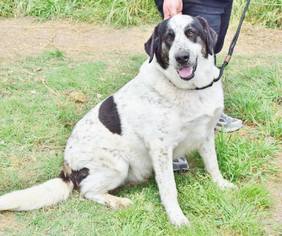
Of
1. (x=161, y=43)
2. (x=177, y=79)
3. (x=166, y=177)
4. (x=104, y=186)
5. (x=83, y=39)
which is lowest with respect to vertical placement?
(x=83, y=39)

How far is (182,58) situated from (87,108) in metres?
1.77

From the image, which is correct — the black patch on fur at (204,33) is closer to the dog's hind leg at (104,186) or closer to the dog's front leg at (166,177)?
the dog's front leg at (166,177)

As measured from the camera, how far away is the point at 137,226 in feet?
10.2

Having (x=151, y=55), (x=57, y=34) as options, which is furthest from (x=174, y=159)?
(x=57, y=34)

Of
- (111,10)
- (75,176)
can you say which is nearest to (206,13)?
(75,176)

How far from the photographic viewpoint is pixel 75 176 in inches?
135

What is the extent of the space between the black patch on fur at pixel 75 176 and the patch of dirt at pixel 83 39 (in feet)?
8.63

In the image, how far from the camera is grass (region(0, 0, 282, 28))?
6863mm

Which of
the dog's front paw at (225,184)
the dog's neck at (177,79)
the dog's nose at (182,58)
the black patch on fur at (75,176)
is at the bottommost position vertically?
the dog's front paw at (225,184)

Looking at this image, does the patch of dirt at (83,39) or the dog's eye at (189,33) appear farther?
the patch of dirt at (83,39)

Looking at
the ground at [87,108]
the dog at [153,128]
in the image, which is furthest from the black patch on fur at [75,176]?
the ground at [87,108]

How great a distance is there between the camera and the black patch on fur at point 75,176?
3.39 m

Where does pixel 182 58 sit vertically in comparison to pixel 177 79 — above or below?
above

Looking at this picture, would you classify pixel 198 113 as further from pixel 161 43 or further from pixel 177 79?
pixel 161 43
